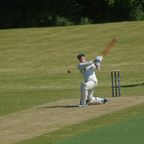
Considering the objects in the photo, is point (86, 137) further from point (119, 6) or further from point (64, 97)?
point (119, 6)

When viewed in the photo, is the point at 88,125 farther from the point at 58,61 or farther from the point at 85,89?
the point at 58,61

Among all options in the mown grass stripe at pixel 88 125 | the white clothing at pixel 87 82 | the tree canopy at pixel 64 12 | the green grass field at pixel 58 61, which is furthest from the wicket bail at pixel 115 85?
the tree canopy at pixel 64 12

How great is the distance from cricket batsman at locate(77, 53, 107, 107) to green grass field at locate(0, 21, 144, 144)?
2114 millimetres

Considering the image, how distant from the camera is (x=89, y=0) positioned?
2542 inches

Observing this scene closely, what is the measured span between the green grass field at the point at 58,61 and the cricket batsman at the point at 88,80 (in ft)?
6.94

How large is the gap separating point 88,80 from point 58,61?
21.0 metres

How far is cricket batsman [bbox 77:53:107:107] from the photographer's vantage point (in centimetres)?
2136

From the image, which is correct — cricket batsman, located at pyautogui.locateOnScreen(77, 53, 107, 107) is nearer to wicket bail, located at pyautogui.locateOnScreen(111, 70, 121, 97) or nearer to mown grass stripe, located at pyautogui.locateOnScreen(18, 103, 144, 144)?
mown grass stripe, located at pyautogui.locateOnScreen(18, 103, 144, 144)

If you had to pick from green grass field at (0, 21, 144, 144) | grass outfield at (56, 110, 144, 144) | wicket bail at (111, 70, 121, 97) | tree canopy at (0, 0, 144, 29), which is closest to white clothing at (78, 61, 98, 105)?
green grass field at (0, 21, 144, 144)

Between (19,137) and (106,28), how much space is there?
108 feet

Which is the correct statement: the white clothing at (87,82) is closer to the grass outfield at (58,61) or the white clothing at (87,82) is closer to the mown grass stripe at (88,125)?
the mown grass stripe at (88,125)

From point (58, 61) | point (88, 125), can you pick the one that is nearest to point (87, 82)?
point (88, 125)

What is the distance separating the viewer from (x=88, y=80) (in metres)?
21.6

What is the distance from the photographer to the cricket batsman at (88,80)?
841 inches
